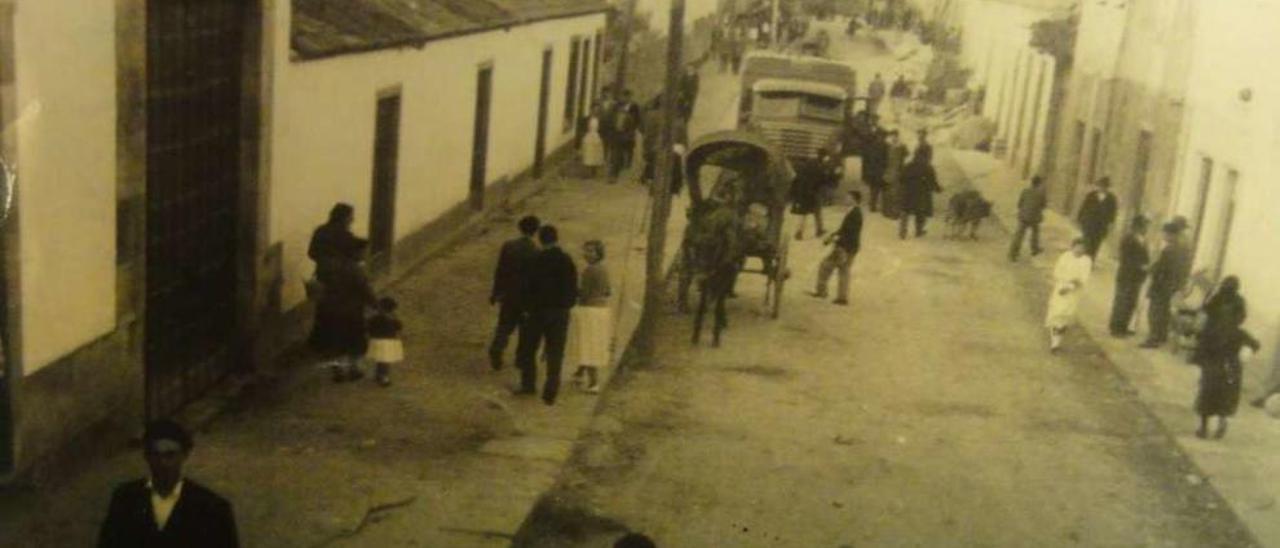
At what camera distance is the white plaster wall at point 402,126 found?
492 inches

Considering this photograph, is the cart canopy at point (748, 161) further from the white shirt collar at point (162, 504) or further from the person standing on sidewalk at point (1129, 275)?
the white shirt collar at point (162, 504)

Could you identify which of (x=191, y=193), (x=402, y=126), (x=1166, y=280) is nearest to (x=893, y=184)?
(x=1166, y=280)

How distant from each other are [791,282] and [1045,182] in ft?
41.7

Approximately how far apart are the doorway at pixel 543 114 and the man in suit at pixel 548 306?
14031mm

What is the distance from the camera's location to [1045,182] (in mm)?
30094

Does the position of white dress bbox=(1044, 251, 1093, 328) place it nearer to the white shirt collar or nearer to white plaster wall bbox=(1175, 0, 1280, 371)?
white plaster wall bbox=(1175, 0, 1280, 371)

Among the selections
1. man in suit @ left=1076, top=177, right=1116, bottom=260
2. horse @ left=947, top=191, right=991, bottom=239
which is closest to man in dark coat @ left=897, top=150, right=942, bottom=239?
horse @ left=947, top=191, right=991, bottom=239

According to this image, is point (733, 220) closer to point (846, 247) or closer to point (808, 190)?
point (846, 247)

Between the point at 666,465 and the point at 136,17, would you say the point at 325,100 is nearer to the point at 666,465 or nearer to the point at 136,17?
the point at 136,17

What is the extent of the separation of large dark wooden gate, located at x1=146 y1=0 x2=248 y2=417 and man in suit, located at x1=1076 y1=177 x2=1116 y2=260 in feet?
43.6


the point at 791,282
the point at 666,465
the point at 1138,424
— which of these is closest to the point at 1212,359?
the point at 1138,424

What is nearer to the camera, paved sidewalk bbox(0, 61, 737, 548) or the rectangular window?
paved sidewalk bbox(0, 61, 737, 548)

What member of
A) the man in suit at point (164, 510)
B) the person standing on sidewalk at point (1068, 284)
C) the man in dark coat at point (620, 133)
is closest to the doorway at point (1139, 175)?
the person standing on sidewalk at point (1068, 284)

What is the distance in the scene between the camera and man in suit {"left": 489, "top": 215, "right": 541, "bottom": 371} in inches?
469
